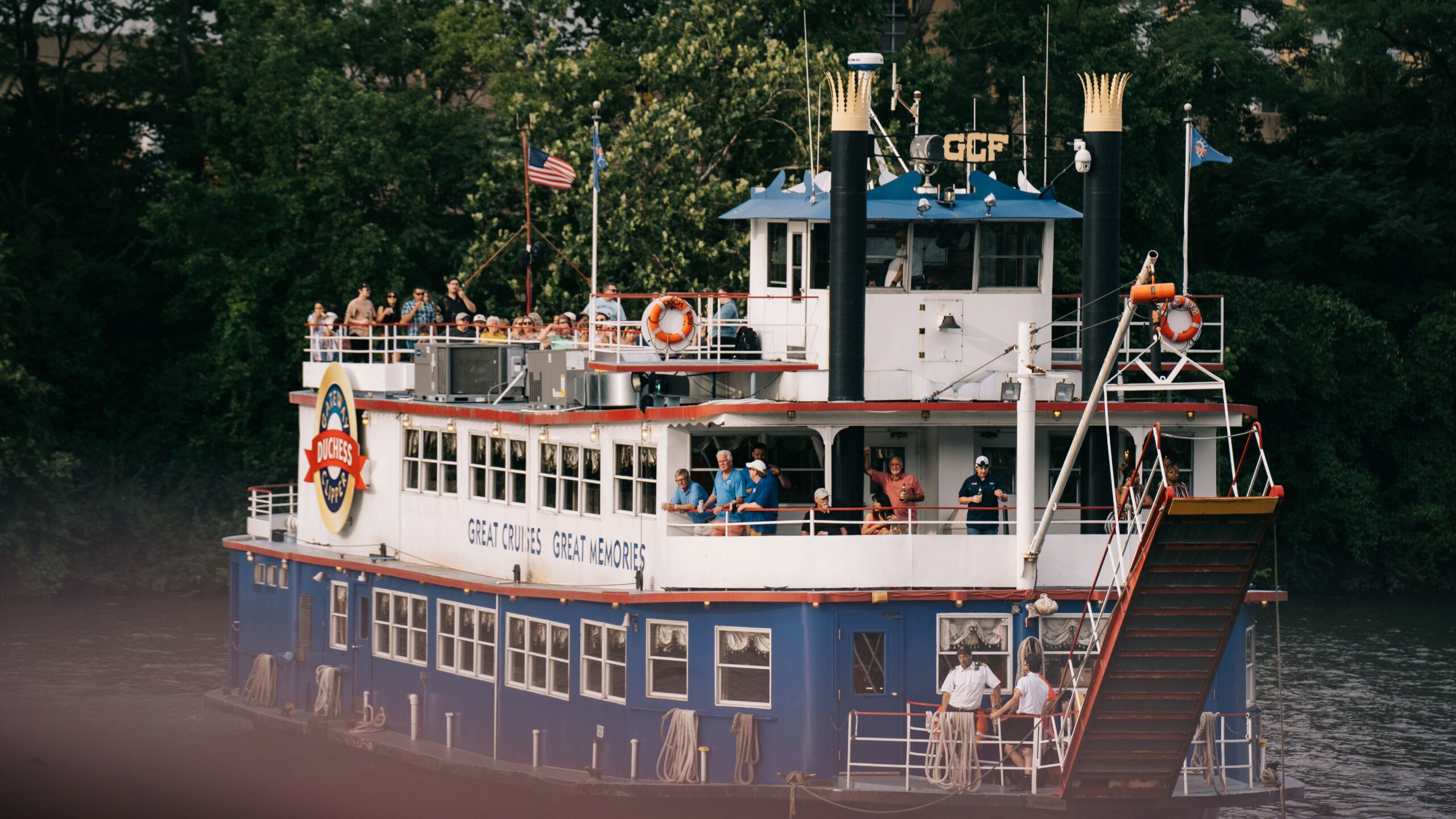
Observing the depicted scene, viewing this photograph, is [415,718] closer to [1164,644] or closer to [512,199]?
[1164,644]

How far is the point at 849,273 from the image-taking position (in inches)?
883

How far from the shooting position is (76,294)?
154ft

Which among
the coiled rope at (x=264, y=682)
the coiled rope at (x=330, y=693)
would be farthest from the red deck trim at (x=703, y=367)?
A: the coiled rope at (x=264, y=682)

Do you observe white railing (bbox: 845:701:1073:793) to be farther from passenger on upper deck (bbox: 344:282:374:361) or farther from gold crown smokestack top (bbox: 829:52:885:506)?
passenger on upper deck (bbox: 344:282:374:361)

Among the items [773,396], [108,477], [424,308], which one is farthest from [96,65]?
[773,396]

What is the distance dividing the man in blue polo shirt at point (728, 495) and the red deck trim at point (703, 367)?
4.65ft

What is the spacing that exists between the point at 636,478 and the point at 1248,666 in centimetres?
692

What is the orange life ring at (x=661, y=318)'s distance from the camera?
75.8 feet

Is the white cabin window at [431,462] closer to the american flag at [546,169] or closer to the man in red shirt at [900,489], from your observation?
the american flag at [546,169]

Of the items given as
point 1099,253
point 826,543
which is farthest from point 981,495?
point 1099,253

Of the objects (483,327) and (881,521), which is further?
(483,327)

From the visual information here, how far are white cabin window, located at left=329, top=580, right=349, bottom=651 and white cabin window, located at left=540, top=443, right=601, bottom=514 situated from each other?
4.29 m

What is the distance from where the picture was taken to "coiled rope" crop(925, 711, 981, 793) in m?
20.0

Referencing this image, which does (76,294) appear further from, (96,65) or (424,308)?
(424,308)
